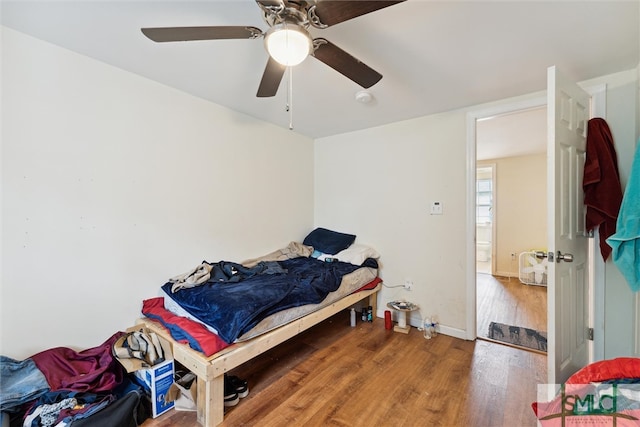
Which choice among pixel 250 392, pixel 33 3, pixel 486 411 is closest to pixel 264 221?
pixel 250 392

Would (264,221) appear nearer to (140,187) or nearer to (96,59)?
(140,187)

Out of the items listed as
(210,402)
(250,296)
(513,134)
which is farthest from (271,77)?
(513,134)

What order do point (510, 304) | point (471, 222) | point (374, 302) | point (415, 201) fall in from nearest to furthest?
point (471, 222)
point (415, 201)
point (374, 302)
point (510, 304)

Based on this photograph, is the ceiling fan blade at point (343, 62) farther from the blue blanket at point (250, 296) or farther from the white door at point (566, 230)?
the blue blanket at point (250, 296)

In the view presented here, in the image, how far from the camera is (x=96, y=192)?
1.83 meters

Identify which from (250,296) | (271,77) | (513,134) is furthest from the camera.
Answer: (513,134)

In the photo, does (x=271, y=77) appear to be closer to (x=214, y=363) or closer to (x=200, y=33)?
(x=200, y=33)

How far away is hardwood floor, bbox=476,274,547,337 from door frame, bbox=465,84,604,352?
1.74 ft

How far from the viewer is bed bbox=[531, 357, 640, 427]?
0.85m

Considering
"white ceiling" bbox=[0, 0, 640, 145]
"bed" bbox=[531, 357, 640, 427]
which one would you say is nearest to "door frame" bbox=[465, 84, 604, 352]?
"white ceiling" bbox=[0, 0, 640, 145]

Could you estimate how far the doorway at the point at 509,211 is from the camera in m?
3.54

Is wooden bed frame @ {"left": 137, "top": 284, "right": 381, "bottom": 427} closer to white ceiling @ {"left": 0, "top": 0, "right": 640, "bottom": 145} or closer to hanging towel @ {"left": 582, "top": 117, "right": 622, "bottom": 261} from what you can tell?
white ceiling @ {"left": 0, "top": 0, "right": 640, "bottom": 145}

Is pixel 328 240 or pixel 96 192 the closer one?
pixel 96 192

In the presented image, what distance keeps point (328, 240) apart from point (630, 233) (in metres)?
2.45
